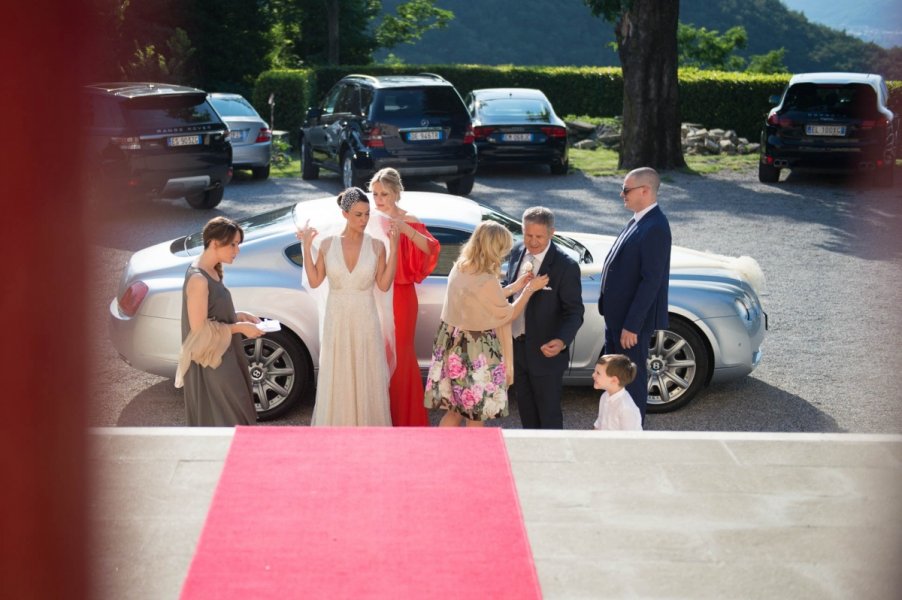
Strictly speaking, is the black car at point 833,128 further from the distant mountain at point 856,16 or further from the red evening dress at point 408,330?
the red evening dress at point 408,330

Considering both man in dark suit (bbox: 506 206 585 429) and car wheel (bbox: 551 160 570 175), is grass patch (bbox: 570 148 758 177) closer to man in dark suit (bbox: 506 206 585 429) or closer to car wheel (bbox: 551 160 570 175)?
car wheel (bbox: 551 160 570 175)

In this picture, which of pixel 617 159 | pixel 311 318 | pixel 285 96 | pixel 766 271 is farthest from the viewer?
pixel 285 96

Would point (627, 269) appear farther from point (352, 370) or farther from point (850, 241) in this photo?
point (850, 241)

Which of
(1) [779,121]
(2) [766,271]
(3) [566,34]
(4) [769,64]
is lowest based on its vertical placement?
(2) [766,271]

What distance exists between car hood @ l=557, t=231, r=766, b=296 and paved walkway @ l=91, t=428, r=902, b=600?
2.41 m

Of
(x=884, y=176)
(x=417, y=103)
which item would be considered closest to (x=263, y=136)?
(x=417, y=103)

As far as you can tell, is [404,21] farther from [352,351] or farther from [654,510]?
[654,510]

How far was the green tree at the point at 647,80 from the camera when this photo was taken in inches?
850

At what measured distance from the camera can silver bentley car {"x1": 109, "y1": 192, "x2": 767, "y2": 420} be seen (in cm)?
769

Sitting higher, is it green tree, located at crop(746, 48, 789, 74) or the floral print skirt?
green tree, located at crop(746, 48, 789, 74)

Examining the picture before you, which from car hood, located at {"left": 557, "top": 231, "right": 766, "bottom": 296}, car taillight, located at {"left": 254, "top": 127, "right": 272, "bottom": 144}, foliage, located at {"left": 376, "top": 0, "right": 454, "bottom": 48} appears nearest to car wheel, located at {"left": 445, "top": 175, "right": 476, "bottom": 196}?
car taillight, located at {"left": 254, "top": 127, "right": 272, "bottom": 144}

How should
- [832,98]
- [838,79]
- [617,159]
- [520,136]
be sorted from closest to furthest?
1. [832,98]
2. [838,79]
3. [520,136]
4. [617,159]

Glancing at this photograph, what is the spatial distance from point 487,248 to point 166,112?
33.6ft

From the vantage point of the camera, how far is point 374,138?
1747 centimetres
